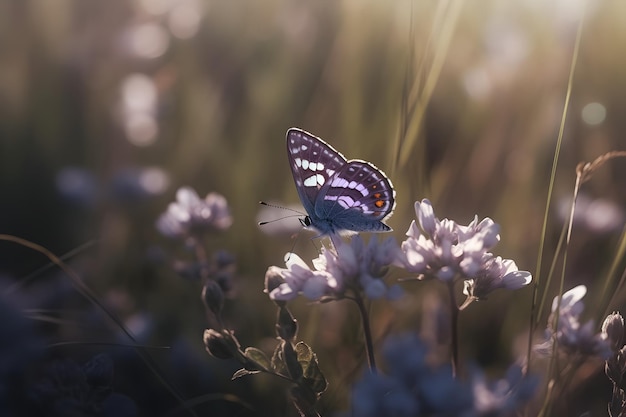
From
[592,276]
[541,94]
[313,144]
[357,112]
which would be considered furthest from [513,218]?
[313,144]

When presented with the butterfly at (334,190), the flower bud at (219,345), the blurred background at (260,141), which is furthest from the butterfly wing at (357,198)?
the flower bud at (219,345)

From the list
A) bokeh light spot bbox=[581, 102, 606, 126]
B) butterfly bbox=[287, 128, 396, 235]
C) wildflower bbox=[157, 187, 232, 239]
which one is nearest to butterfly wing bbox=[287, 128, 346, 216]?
butterfly bbox=[287, 128, 396, 235]

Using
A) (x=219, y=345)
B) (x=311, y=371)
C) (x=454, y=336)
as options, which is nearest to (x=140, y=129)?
(x=219, y=345)

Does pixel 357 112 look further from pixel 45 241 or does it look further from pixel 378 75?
pixel 45 241

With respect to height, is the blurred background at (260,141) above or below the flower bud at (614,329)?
below

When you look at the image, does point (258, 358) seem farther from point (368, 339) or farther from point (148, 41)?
point (148, 41)

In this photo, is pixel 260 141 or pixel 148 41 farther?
pixel 148 41

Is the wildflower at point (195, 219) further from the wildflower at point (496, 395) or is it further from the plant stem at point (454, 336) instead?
the wildflower at point (496, 395)
